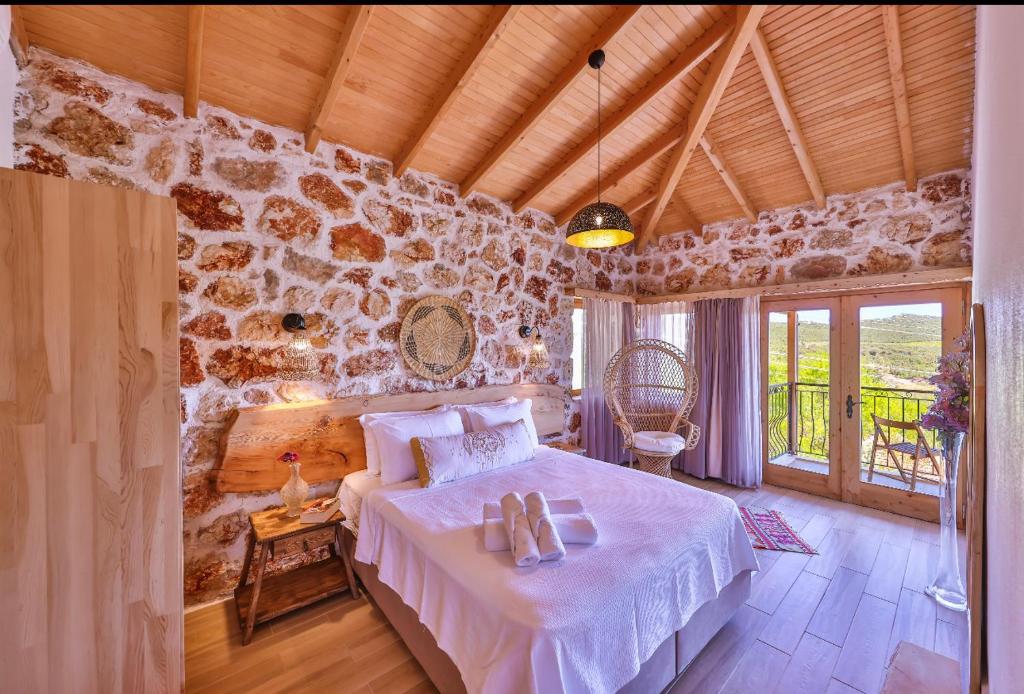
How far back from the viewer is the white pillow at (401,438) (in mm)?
2605

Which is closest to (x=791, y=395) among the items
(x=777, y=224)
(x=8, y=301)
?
(x=777, y=224)

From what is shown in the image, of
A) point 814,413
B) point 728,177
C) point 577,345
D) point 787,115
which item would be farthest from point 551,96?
point 814,413

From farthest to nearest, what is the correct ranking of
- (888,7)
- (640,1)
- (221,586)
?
(221,586) < (888,7) < (640,1)

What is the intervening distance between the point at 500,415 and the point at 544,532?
159 cm

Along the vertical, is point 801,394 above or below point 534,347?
below

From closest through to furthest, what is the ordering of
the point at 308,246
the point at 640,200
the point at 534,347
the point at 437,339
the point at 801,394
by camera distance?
the point at 308,246
the point at 437,339
the point at 534,347
the point at 801,394
the point at 640,200

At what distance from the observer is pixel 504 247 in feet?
13.0

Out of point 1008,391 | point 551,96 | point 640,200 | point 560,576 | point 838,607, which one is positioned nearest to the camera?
point 1008,391

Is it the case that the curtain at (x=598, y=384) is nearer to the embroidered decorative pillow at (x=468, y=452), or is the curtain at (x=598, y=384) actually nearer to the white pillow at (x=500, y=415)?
the white pillow at (x=500, y=415)

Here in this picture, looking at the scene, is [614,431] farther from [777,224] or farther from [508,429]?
[777,224]

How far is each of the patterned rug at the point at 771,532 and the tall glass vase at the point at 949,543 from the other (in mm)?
647

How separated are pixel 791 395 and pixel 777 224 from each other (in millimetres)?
1855

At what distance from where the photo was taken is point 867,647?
2.06 metres

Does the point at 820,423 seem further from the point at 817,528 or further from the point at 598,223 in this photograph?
the point at 598,223
